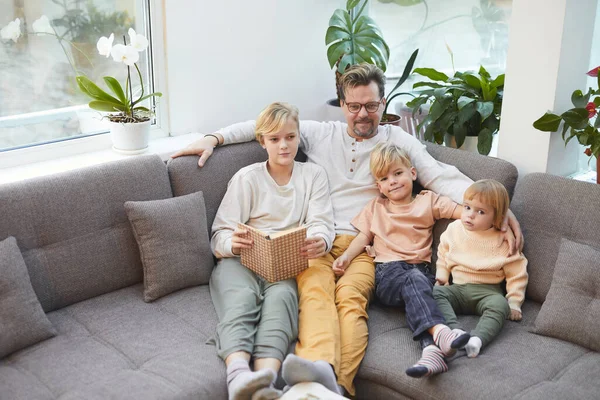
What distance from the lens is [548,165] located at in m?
2.90

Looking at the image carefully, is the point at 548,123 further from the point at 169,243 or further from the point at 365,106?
the point at 169,243

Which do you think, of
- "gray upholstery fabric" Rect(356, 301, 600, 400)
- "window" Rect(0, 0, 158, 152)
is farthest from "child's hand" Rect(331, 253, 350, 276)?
"window" Rect(0, 0, 158, 152)

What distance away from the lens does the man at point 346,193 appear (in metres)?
2.25

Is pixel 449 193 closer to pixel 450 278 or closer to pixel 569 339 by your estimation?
pixel 450 278

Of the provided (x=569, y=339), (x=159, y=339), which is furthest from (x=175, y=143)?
(x=569, y=339)

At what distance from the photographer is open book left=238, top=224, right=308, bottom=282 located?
2.44 metres

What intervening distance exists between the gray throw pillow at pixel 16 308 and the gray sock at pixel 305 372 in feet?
2.77

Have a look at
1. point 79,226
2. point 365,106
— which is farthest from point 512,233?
point 79,226

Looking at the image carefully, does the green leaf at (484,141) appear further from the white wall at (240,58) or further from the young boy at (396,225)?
the white wall at (240,58)

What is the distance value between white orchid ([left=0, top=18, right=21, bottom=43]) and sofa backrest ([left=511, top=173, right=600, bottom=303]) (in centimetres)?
220

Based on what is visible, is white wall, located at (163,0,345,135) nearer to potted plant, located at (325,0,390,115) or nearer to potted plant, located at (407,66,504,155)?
potted plant, located at (325,0,390,115)

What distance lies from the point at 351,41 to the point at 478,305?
1745 millimetres

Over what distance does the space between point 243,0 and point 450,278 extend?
5.91ft

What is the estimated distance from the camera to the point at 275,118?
8.65ft
